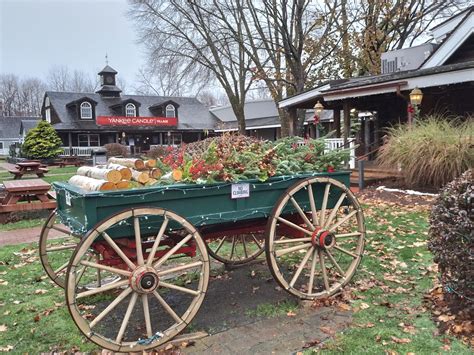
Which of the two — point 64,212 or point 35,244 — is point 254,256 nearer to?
point 64,212

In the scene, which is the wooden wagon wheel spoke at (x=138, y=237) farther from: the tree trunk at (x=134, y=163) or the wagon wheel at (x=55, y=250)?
the tree trunk at (x=134, y=163)

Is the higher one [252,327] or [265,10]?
[265,10]

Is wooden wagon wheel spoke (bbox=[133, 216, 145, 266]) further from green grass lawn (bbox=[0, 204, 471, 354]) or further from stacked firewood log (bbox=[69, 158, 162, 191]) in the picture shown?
green grass lawn (bbox=[0, 204, 471, 354])

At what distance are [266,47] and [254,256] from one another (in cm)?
1910

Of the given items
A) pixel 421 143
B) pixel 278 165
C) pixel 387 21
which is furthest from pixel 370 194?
pixel 387 21

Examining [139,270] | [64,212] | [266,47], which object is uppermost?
[266,47]

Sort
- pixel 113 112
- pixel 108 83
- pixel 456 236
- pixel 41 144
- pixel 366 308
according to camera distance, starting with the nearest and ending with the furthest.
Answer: pixel 456 236, pixel 366 308, pixel 41 144, pixel 113 112, pixel 108 83

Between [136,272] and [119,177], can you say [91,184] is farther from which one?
[136,272]

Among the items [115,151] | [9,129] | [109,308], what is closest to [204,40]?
[115,151]

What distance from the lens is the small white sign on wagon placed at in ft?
11.0

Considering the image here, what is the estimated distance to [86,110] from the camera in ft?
131

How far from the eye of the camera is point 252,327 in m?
3.40

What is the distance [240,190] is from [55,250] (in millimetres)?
1889

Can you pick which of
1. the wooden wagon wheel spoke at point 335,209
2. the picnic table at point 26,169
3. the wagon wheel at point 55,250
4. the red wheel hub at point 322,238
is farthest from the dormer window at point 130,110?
the red wheel hub at point 322,238
